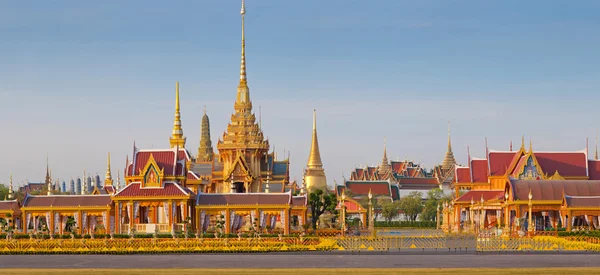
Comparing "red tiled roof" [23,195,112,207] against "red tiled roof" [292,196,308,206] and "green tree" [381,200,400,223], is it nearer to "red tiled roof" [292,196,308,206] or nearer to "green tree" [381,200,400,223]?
"red tiled roof" [292,196,308,206]

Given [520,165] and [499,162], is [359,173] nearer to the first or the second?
[499,162]

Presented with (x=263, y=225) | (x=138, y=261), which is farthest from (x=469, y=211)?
(x=138, y=261)

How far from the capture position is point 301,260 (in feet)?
155

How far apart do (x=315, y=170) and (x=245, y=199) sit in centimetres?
6764

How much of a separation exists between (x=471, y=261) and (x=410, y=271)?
6732 mm

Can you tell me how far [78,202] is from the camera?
241 ft

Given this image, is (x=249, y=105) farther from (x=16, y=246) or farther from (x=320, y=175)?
(x=16, y=246)

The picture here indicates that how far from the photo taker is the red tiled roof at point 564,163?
9081 centimetres

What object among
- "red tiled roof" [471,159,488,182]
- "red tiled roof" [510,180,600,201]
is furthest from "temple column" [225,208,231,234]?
"red tiled roof" [471,159,488,182]

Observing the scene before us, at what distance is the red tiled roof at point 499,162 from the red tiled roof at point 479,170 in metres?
2.44

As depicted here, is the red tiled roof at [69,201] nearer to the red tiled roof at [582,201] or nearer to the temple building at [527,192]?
the temple building at [527,192]

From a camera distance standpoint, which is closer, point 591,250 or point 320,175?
point 591,250

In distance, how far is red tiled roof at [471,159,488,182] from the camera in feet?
320

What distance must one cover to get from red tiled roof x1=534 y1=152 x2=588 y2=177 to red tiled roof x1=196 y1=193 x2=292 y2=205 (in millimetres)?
28930
